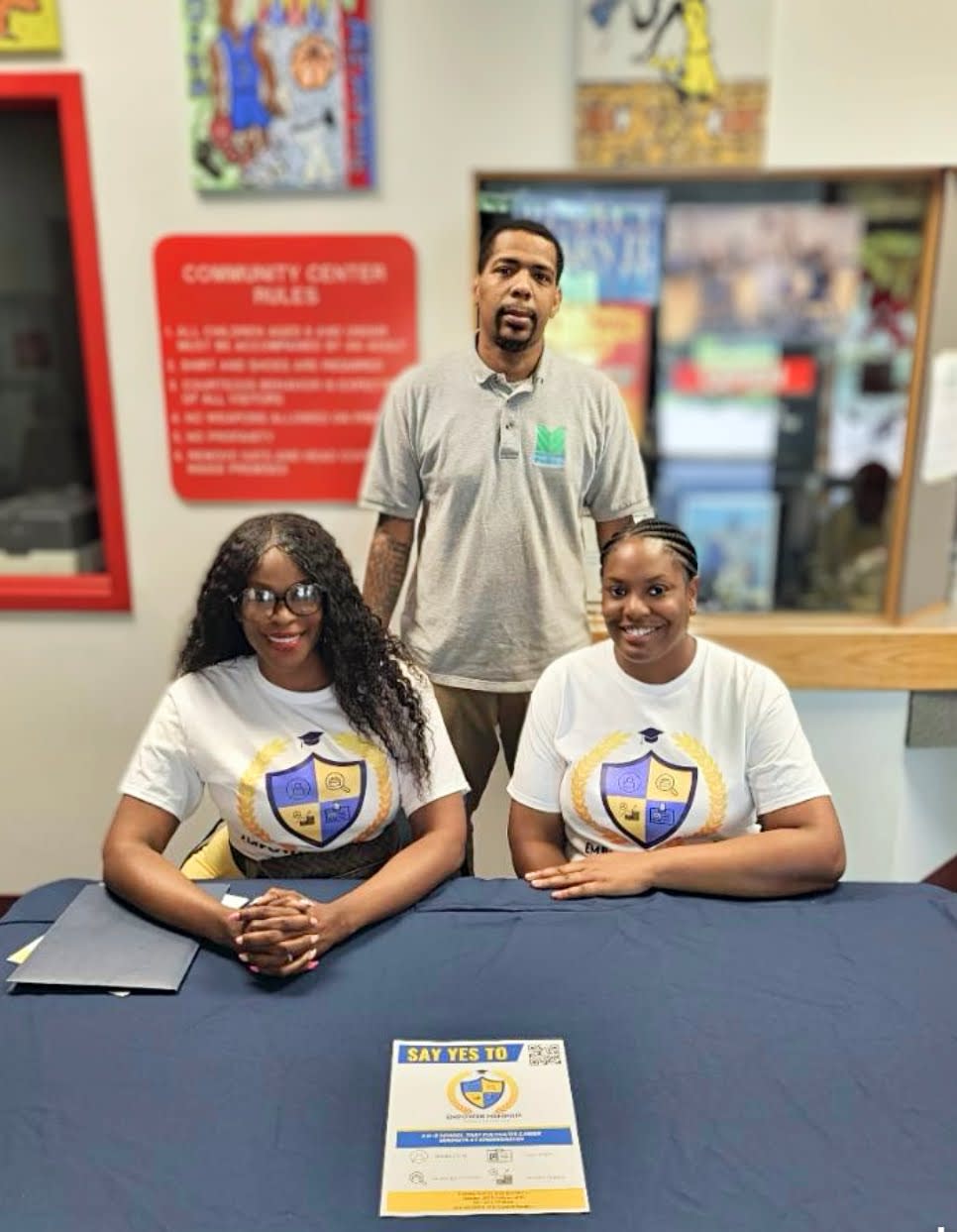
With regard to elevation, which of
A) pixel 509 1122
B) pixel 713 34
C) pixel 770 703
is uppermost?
pixel 713 34

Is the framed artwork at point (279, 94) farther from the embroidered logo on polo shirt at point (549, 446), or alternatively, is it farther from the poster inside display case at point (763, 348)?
the embroidered logo on polo shirt at point (549, 446)

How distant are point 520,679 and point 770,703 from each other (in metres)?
0.61

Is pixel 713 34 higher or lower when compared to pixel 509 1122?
higher

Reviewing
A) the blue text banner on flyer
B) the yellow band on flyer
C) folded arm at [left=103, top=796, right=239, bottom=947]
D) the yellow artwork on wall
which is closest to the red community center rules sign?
the yellow artwork on wall

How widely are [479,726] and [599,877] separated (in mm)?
701

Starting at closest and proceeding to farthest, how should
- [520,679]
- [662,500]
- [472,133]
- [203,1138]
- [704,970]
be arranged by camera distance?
[203,1138] → [704,970] → [520,679] → [472,133] → [662,500]

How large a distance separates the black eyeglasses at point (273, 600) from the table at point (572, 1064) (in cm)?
40

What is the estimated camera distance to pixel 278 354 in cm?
221

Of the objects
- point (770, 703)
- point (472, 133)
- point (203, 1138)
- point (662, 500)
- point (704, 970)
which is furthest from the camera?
point (662, 500)

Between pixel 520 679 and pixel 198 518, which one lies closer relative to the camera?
pixel 520 679

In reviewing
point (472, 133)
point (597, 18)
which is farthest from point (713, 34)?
point (472, 133)

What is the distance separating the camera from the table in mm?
880

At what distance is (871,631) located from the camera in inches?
89.6

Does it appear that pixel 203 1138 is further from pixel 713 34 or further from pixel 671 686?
pixel 713 34
